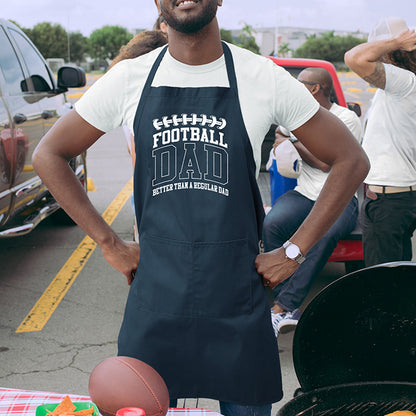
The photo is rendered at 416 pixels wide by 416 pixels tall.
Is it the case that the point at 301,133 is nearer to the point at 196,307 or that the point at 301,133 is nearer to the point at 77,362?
the point at 196,307

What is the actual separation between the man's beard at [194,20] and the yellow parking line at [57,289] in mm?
3261

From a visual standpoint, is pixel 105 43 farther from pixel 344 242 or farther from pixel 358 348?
pixel 358 348

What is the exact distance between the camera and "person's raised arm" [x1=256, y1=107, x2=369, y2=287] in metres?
1.99

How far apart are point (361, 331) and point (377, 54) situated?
2.06 m

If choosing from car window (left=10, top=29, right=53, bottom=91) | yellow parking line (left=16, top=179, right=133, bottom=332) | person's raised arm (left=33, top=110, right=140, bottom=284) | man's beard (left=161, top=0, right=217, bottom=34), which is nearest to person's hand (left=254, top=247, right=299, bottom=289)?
person's raised arm (left=33, top=110, right=140, bottom=284)

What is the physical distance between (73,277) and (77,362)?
5.74ft

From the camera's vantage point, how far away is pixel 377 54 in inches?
137

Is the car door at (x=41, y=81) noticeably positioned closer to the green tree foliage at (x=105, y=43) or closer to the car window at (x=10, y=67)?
the car window at (x=10, y=67)

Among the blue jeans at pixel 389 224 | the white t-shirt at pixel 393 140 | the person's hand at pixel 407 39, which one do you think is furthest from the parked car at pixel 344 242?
the person's hand at pixel 407 39

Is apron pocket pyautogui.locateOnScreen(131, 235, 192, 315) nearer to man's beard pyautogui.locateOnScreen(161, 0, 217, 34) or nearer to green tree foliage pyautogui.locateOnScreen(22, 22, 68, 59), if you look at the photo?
man's beard pyautogui.locateOnScreen(161, 0, 217, 34)

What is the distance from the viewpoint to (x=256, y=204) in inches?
78.0

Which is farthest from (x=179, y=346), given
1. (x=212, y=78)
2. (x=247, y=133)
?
(x=212, y=78)

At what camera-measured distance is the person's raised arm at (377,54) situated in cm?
347

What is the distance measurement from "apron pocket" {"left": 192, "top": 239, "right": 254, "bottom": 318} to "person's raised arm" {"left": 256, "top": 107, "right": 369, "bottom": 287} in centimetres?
12
